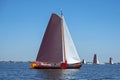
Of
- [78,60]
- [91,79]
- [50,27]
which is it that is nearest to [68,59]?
[78,60]

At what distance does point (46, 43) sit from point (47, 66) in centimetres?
734

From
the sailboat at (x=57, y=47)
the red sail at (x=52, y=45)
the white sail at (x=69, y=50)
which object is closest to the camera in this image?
the red sail at (x=52, y=45)

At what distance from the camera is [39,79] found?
74.3 m

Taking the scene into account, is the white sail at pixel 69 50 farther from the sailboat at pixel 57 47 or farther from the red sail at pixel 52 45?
the red sail at pixel 52 45

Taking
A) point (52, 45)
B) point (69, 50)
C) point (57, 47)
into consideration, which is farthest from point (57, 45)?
point (69, 50)

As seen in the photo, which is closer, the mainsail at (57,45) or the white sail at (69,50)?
the mainsail at (57,45)

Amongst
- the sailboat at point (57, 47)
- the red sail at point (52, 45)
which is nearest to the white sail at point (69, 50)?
the sailboat at point (57, 47)

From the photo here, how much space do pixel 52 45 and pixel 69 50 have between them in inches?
210

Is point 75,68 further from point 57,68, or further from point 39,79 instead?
point 39,79

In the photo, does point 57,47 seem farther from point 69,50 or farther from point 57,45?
point 69,50

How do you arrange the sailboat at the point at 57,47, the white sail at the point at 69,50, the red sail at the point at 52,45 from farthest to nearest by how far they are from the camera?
the white sail at the point at 69,50, the sailboat at the point at 57,47, the red sail at the point at 52,45

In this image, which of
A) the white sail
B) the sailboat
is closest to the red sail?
the sailboat

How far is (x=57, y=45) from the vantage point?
116875 millimetres

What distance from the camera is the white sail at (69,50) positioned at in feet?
384
